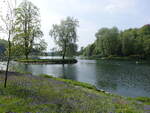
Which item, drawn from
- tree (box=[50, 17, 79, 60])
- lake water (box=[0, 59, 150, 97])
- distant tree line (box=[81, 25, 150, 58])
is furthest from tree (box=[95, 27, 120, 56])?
lake water (box=[0, 59, 150, 97])

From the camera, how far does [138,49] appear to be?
9131 centimetres

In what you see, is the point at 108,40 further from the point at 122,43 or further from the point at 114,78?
the point at 114,78

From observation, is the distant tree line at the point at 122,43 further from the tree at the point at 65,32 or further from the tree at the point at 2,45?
the tree at the point at 2,45

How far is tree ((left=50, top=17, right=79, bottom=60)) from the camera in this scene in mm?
64312

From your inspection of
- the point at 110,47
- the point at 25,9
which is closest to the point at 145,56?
the point at 110,47

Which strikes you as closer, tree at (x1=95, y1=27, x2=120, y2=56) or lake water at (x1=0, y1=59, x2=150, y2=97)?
lake water at (x1=0, y1=59, x2=150, y2=97)

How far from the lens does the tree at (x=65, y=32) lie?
2532 inches

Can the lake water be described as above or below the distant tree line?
below

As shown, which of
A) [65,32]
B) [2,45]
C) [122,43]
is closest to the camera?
[2,45]

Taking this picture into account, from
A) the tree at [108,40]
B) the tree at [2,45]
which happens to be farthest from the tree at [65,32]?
the tree at [2,45]

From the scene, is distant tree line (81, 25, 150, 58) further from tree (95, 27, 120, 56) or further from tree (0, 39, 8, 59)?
tree (0, 39, 8, 59)

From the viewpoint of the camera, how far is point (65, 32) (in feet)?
210

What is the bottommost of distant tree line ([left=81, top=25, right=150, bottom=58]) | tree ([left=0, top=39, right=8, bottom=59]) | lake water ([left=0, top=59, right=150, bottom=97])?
lake water ([left=0, top=59, right=150, bottom=97])

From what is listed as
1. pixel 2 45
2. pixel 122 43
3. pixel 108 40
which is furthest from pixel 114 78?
pixel 122 43
